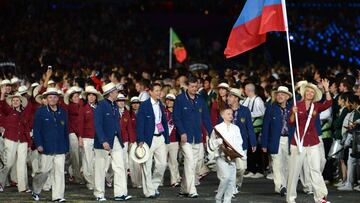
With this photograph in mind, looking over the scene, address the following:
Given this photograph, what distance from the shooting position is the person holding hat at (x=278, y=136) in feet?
71.4

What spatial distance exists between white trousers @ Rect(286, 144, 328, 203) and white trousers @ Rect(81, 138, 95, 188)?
179 inches

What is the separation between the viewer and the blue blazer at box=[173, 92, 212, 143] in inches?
845

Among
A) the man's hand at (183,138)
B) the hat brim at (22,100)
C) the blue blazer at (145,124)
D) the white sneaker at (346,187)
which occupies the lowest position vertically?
the white sneaker at (346,187)

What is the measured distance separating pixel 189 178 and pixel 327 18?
1162 inches

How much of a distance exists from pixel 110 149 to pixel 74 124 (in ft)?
11.3

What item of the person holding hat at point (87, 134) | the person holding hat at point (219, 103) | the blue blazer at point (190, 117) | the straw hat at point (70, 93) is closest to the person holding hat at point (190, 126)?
the blue blazer at point (190, 117)

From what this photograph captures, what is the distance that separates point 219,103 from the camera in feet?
72.9

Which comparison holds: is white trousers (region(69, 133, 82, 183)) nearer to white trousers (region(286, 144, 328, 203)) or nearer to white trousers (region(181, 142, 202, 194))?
white trousers (region(181, 142, 202, 194))

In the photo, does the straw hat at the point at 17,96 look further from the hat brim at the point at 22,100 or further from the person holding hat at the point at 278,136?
the person holding hat at the point at 278,136

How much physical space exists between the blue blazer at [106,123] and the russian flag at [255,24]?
222cm

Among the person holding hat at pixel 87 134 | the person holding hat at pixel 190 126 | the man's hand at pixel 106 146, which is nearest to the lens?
the man's hand at pixel 106 146

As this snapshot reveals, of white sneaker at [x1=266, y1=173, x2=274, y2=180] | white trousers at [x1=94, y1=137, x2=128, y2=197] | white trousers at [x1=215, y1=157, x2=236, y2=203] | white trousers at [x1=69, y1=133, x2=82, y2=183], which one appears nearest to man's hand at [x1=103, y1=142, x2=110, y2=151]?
white trousers at [x1=94, y1=137, x2=128, y2=197]

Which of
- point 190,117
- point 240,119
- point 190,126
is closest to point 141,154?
point 190,126

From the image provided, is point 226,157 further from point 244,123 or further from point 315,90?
point 244,123
